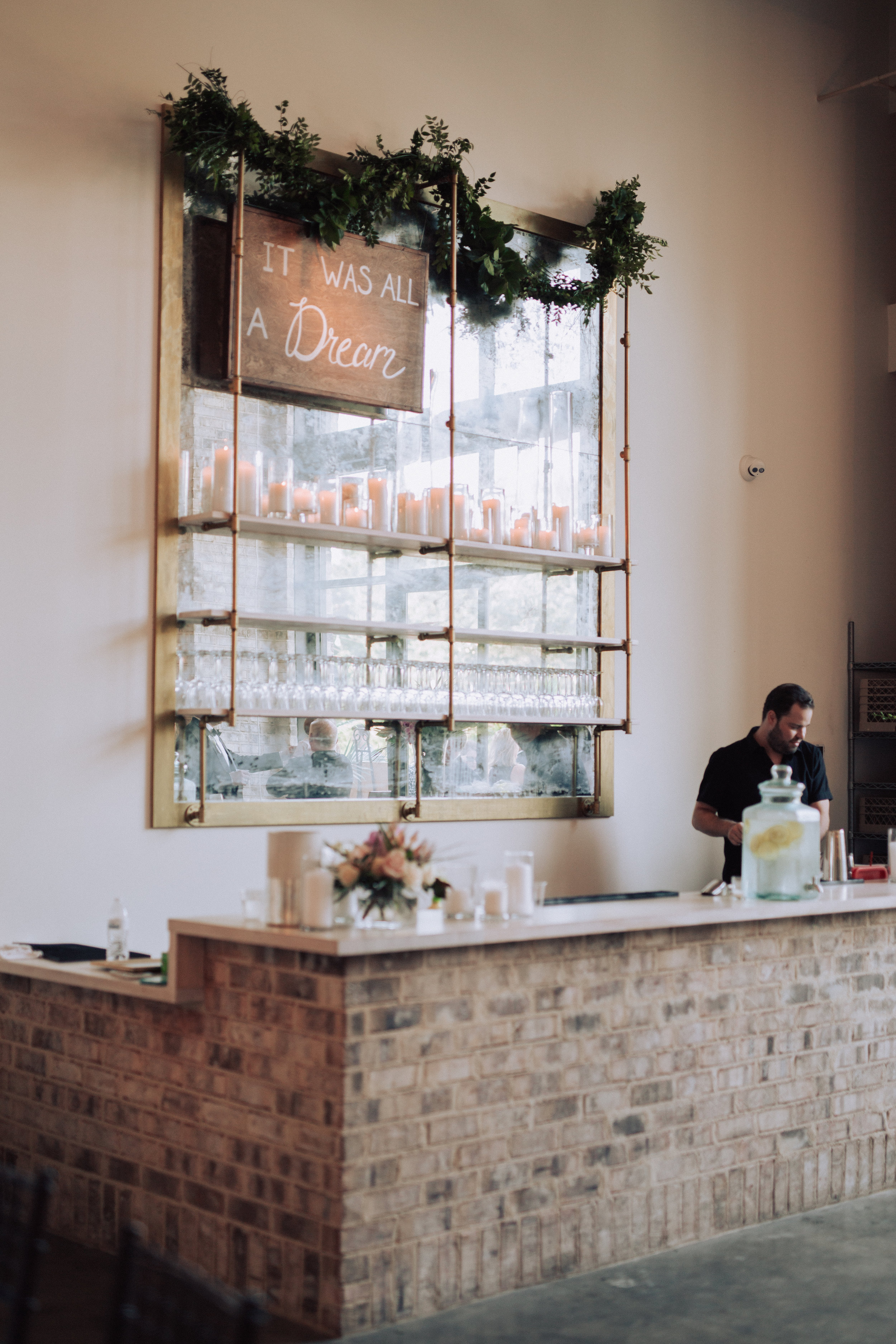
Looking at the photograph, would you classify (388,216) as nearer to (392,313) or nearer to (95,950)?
(392,313)

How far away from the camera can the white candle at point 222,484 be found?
467 cm

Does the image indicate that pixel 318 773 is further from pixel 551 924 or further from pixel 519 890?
pixel 551 924

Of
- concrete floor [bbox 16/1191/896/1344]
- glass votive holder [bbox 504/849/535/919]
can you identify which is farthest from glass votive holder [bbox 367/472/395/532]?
concrete floor [bbox 16/1191/896/1344]

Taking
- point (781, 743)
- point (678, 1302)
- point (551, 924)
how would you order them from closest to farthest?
point (678, 1302), point (551, 924), point (781, 743)

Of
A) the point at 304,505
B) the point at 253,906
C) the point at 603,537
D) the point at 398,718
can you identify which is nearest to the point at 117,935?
the point at 253,906

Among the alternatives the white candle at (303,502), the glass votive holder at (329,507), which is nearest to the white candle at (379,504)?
the glass votive holder at (329,507)

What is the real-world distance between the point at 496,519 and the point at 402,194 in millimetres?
1257

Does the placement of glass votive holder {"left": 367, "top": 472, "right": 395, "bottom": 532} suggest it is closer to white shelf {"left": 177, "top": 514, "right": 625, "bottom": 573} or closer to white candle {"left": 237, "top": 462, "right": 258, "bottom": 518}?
white shelf {"left": 177, "top": 514, "right": 625, "bottom": 573}

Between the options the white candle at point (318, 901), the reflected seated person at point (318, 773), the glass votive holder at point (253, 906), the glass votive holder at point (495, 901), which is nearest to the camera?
the white candle at point (318, 901)

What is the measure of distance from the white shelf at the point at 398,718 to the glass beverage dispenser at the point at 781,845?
1.30m

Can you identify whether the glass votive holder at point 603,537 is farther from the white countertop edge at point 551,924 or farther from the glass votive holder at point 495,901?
the glass votive holder at point 495,901

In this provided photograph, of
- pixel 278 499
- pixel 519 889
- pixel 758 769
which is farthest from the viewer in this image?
pixel 758 769

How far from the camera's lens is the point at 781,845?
4.29m

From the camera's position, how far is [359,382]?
520cm
